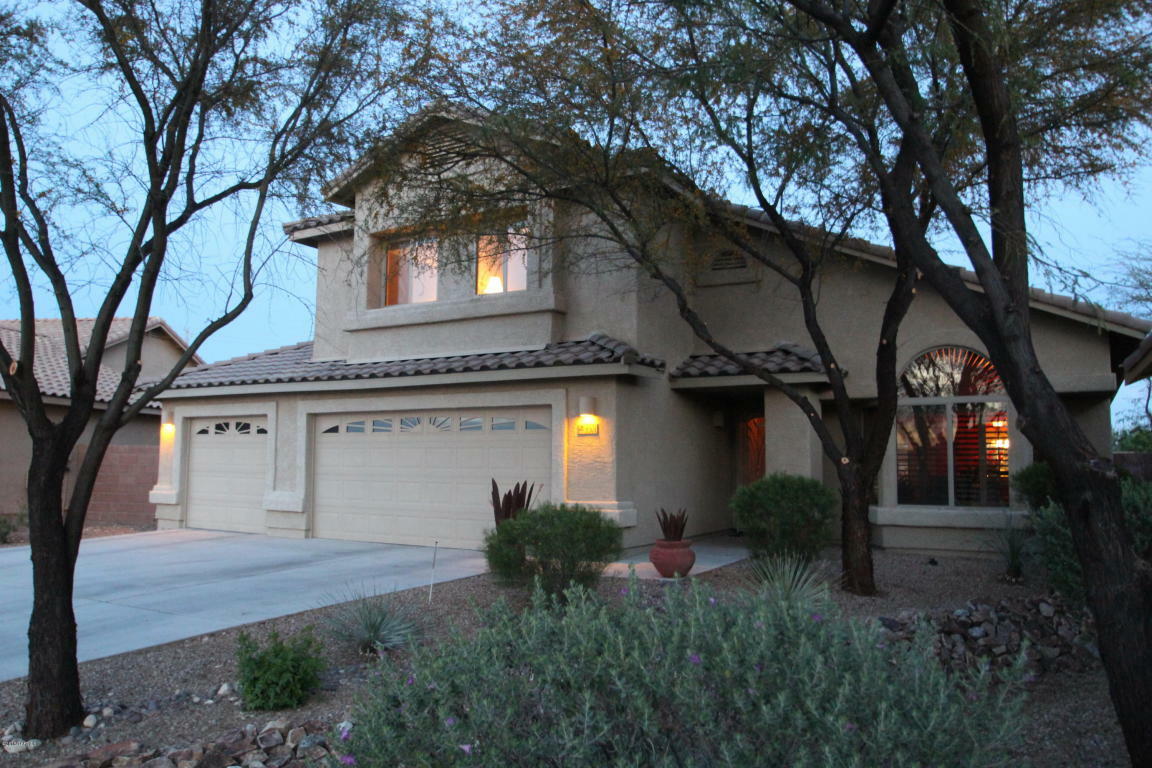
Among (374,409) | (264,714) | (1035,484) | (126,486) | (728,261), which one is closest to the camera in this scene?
(264,714)

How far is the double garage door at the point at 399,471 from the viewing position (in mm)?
13453

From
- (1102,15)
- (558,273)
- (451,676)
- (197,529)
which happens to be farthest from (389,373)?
(451,676)

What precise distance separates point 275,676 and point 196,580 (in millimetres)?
5434

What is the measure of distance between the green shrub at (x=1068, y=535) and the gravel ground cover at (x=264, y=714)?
80 centimetres

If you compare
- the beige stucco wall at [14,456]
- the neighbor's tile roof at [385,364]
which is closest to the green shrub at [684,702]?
the neighbor's tile roof at [385,364]

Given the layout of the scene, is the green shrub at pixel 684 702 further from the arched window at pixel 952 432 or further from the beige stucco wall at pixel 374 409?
the arched window at pixel 952 432

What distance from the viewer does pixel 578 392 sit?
12742 millimetres

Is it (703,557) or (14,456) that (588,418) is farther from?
(14,456)

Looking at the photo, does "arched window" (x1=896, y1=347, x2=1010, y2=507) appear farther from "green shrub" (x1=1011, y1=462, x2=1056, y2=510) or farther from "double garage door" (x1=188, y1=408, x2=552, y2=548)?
"double garage door" (x1=188, y1=408, x2=552, y2=548)

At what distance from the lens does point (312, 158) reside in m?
7.54

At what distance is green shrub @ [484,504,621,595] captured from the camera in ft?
28.2

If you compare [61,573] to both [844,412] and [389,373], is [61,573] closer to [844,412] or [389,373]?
[844,412]

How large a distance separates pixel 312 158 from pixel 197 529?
→ 11405 mm

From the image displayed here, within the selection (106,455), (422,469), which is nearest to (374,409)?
(422,469)
